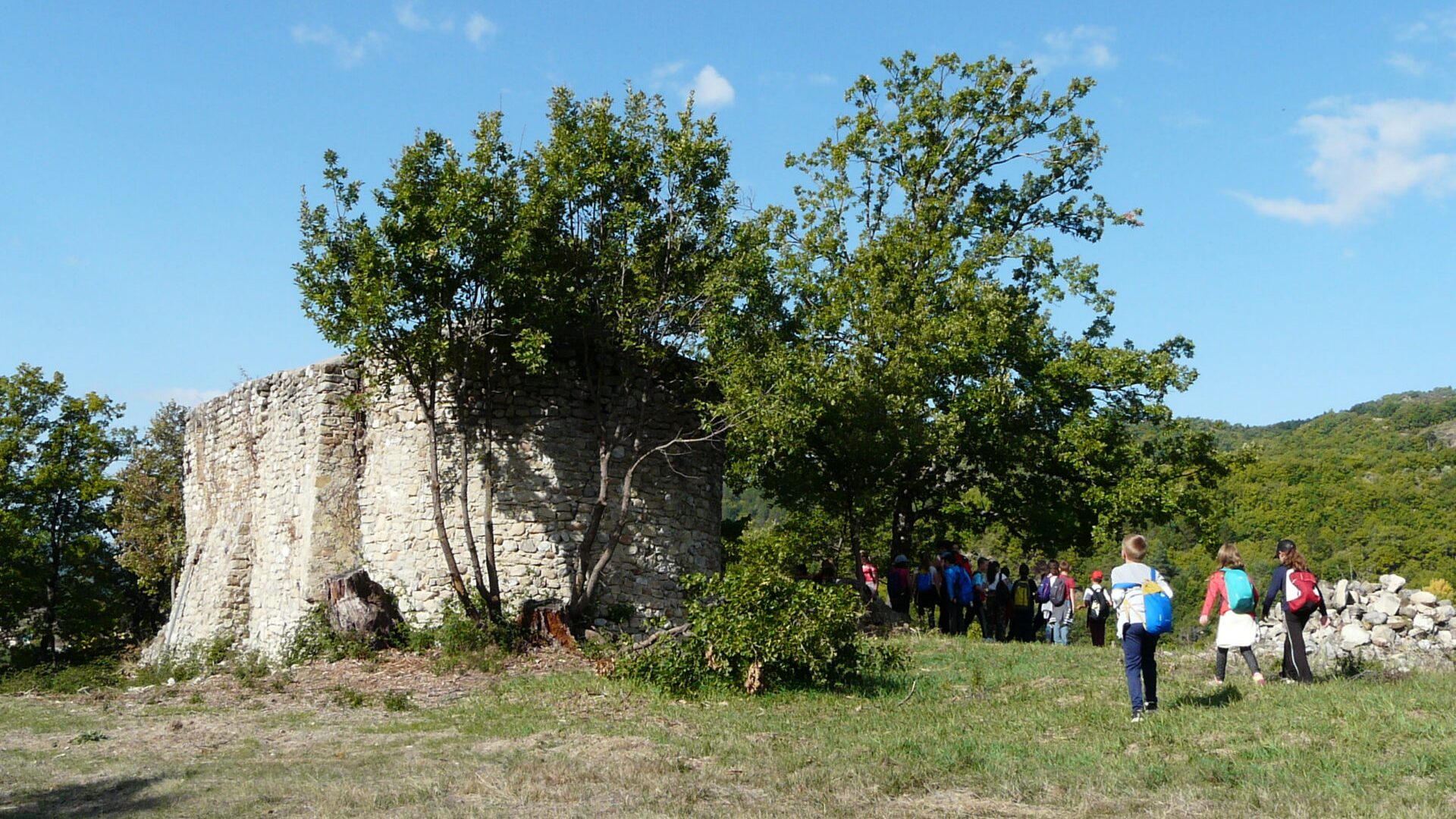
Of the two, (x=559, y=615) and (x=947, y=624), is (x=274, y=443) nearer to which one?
(x=559, y=615)

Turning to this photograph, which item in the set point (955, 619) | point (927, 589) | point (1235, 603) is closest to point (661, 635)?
point (1235, 603)

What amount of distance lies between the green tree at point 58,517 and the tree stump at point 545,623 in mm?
15733

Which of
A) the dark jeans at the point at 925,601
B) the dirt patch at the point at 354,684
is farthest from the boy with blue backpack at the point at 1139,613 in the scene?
the dark jeans at the point at 925,601

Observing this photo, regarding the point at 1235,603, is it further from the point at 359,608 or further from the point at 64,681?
the point at 64,681

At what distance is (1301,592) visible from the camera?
358 inches

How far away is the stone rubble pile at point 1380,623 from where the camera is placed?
17.4 m

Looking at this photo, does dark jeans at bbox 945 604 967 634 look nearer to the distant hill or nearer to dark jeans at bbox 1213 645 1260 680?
dark jeans at bbox 1213 645 1260 680

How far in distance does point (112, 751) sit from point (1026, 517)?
14.0 metres

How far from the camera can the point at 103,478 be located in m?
26.8

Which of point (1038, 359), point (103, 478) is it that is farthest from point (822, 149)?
point (103, 478)

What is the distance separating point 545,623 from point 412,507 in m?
2.60

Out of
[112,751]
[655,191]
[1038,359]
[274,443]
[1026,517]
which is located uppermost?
[655,191]

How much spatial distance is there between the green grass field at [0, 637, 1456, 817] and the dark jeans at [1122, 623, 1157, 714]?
191 millimetres

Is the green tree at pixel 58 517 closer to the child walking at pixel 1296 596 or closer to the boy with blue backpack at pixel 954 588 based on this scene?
the boy with blue backpack at pixel 954 588
